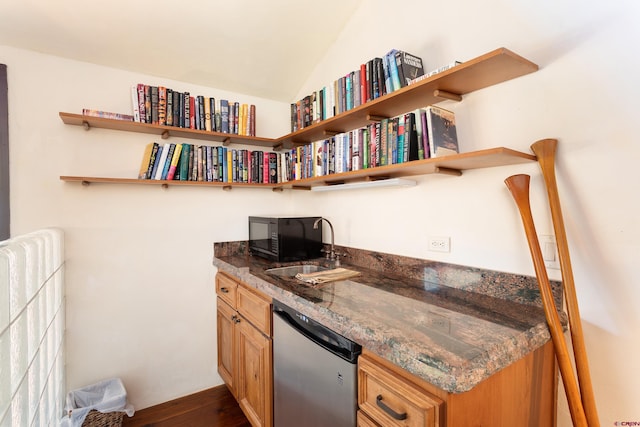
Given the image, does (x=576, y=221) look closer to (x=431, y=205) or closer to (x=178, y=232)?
(x=431, y=205)

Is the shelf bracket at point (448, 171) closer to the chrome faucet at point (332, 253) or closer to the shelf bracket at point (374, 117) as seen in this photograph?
the shelf bracket at point (374, 117)

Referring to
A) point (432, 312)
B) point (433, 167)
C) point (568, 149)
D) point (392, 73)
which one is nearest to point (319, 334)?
point (432, 312)

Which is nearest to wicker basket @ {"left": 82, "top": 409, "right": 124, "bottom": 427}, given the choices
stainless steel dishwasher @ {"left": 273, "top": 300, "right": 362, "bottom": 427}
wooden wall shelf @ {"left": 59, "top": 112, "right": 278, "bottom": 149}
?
stainless steel dishwasher @ {"left": 273, "top": 300, "right": 362, "bottom": 427}

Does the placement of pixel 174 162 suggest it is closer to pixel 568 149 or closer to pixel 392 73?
pixel 392 73

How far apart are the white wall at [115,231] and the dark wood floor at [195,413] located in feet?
0.24

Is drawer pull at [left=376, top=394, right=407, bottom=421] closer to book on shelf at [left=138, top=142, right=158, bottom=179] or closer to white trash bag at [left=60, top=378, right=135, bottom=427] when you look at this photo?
white trash bag at [left=60, top=378, right=135, bottom=427]

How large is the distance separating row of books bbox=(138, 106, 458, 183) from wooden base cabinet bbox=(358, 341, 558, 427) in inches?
32.8

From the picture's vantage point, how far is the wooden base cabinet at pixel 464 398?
798 millimetres

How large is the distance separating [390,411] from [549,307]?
63 centimetres

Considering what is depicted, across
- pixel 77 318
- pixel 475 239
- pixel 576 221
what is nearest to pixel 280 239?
pixel 475 239

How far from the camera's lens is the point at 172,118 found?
2090 millimetres

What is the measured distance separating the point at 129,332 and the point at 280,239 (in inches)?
47.3

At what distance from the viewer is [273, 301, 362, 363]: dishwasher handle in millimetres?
1048

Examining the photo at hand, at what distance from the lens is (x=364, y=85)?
1682 mm
